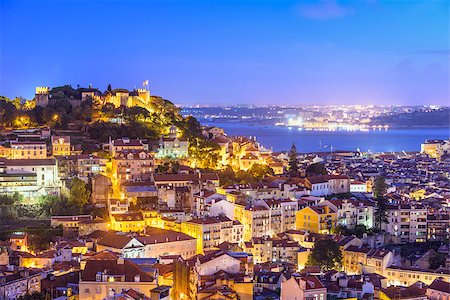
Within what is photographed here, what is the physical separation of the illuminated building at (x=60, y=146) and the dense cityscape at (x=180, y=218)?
3 cm

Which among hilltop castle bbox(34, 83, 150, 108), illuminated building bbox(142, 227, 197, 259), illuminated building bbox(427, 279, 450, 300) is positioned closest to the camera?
illuminated building bbox(427, 279, 450, 300)

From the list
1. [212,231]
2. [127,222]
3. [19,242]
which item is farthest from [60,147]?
[212,231]

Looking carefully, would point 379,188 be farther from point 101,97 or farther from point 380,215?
point 101,97

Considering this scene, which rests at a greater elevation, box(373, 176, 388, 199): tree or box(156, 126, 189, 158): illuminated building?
box(156, 126, 189, 158): illuminated building

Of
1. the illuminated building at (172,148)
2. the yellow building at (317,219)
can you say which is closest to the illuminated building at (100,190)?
the illuminated building at (172,148)

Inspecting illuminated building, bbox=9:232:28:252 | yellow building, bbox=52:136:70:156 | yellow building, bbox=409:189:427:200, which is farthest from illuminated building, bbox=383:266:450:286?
yellow building, bbox=52:136:70:156

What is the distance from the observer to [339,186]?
15.7 metres

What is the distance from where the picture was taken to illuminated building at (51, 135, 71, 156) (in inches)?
578

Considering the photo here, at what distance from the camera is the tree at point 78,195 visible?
42.2 feet

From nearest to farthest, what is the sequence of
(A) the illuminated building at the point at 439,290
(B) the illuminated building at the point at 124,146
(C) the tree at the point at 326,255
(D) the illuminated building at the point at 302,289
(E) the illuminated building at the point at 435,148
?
(D) the illuminated building at the point at 302,289 → (A) the illuminated building at the point at 439,290 → (C) the tree at the point at 326,255 → (B) the illuminated building at the point at 124,146 → (E) the illuminated building at the point at 435,148

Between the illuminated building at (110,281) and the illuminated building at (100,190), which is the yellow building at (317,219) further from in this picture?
the illuminated building at (110,281)

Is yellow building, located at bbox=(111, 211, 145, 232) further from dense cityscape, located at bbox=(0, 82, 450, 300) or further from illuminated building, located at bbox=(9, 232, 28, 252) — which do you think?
illuminated building, located at bbox=(9, 232, 28, 252)

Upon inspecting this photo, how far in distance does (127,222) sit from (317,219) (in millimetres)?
3510

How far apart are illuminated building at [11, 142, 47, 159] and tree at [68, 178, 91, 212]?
5.71 ft
